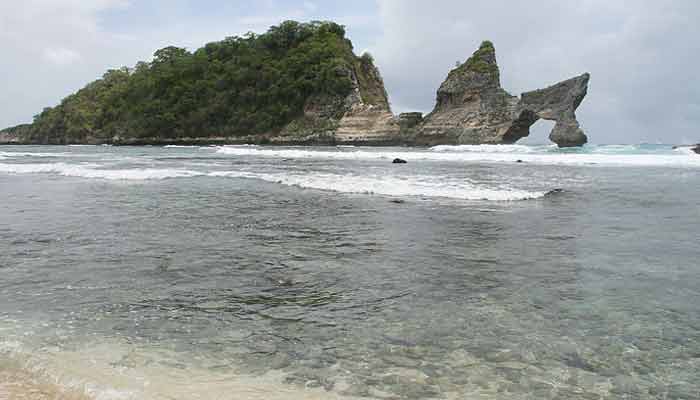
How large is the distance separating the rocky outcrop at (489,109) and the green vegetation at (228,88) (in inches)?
545

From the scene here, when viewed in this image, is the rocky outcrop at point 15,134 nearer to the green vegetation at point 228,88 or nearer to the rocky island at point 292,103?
the rocky island at point 292,103

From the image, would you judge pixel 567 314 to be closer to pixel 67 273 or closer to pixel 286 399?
pixel 286 399

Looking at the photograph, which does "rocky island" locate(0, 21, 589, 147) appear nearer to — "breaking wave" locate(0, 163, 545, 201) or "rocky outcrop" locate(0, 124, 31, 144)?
"rocky outcrop" locate(0, 124, 31, 144)

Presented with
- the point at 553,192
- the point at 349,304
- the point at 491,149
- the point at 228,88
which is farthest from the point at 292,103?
the point at 349,304

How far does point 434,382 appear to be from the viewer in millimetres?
2928

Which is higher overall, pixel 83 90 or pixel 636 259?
pixel 83 90

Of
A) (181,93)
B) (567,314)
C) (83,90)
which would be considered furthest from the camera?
(83,90)

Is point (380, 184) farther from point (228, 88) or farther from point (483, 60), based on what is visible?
point (228, 88)

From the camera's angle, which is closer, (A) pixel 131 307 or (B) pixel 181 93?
(A) pixel 131 307

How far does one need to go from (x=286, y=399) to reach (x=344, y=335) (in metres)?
0.93

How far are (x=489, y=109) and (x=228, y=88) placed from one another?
134 feet

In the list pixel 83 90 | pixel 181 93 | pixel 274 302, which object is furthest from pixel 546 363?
pixel 83 90

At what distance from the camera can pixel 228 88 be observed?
7988cm

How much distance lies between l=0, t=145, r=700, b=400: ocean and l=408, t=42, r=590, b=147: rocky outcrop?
166 feet
